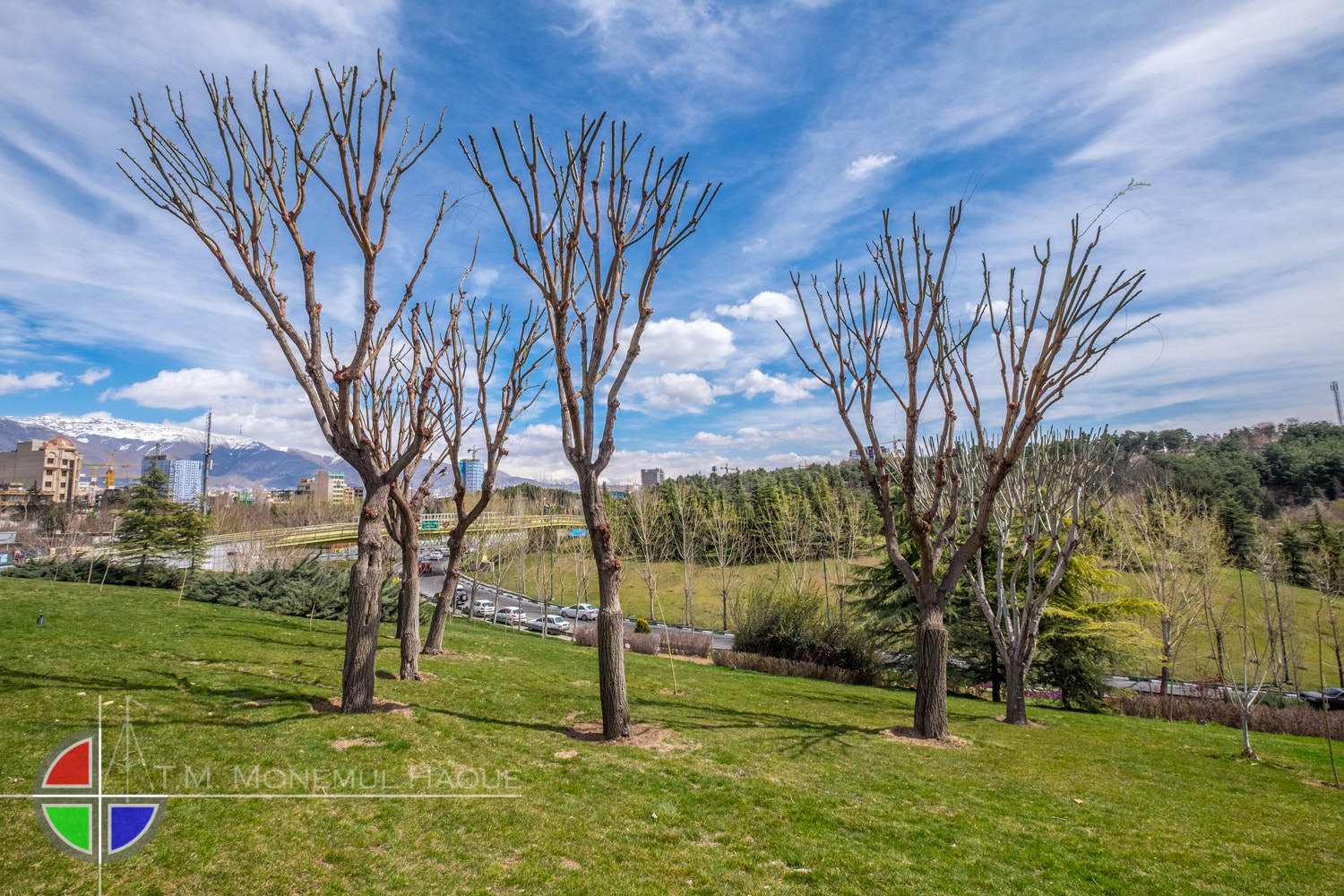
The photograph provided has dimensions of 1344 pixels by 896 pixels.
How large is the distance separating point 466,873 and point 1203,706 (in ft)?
77.1

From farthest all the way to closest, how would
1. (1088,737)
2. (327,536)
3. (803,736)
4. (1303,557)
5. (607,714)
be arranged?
(327,536) < (1303,557) < (1088,737) < (803,736) < (607,714)

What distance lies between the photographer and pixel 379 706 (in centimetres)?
809

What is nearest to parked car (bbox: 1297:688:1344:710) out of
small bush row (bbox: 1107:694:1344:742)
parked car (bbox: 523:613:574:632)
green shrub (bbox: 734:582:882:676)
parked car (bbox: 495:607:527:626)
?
small bush row (bbox: 1107:694:1344:742)

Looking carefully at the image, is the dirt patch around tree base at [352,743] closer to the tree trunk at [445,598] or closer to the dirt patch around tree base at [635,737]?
the dirt patch around tree base at [635,737]

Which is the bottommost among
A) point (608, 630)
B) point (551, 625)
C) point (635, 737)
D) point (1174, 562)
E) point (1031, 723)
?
point (551, 625)

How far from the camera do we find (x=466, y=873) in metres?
4.38

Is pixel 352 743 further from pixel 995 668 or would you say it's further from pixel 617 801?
pixel 995 668

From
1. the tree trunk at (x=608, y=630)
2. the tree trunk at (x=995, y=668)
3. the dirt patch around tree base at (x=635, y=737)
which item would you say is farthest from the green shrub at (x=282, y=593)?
the tree trunk at (x=995, y=668)

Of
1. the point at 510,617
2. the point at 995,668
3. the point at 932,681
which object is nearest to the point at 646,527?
the point at 510,617

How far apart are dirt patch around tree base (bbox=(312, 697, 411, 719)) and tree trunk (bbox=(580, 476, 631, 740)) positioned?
2.60 metres

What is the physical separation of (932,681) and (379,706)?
332 inches

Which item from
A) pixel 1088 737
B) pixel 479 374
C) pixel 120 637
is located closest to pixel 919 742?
pixel 1088 737

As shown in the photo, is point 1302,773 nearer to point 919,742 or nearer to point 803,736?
point 919,742

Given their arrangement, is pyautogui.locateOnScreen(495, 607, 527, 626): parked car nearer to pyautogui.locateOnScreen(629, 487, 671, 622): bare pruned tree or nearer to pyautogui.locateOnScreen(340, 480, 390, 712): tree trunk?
pyautogui.locateOnScreen(629, 487, 671, 622): bare pruned tree
